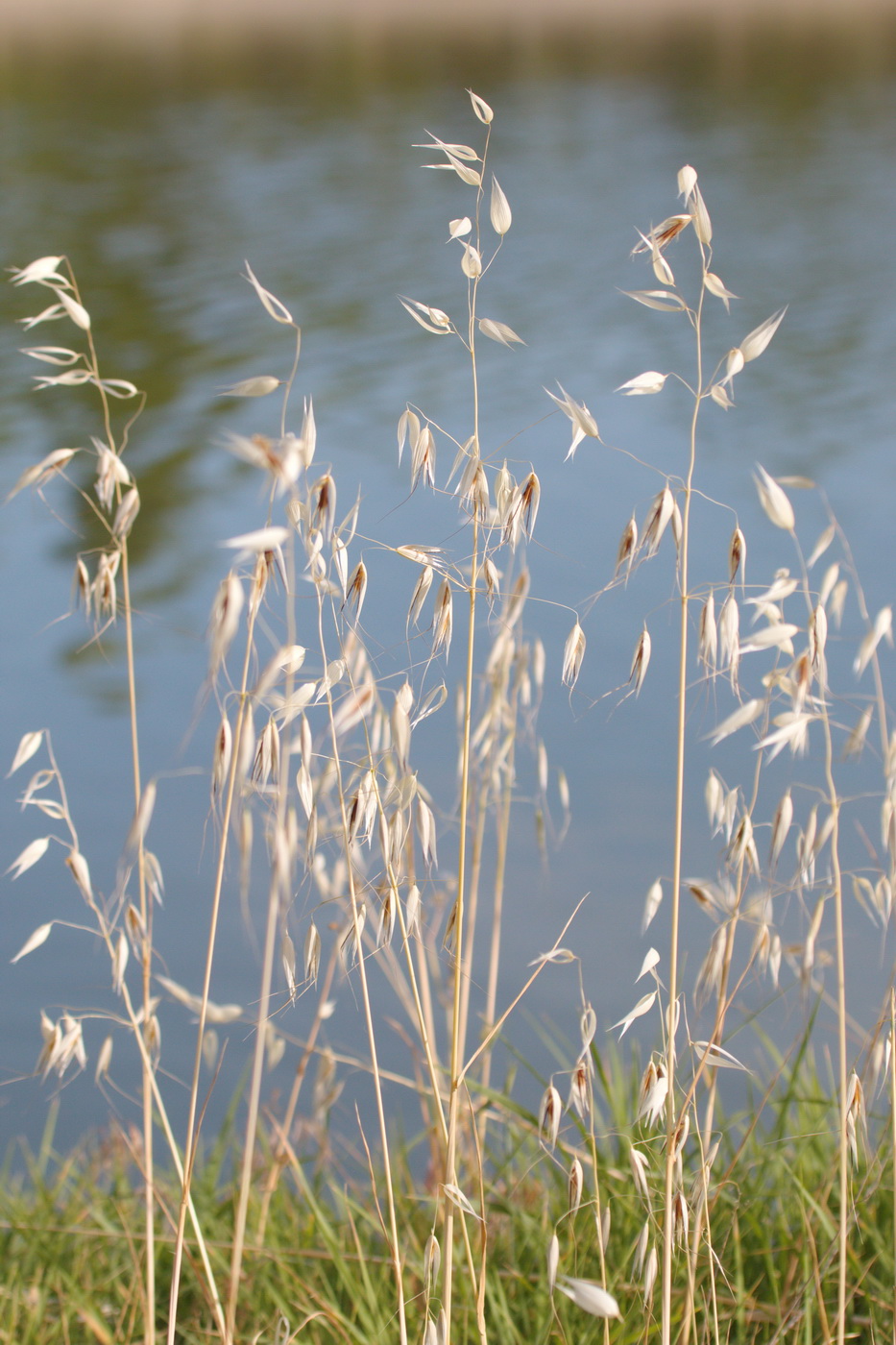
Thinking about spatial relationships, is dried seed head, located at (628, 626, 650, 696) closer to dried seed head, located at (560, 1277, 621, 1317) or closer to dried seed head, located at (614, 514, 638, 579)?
dried seed head, located at (614, 514, 638, 579)

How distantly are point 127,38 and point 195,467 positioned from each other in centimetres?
1832

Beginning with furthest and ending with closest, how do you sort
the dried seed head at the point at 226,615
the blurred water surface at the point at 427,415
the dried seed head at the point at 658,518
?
1. the blurred water surface at the point at 427,415
2. the dried seed head at the point at 658,518
3. the dried seed head at the point at 226,615

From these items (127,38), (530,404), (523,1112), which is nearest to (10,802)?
(523,1112)

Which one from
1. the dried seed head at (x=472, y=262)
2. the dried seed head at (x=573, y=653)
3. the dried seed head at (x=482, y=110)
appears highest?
the dried seed head at (x=482, y=110)

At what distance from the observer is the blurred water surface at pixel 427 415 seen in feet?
6.19

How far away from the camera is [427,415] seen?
279 centimetres

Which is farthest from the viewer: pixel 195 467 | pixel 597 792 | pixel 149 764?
pixel 195 467

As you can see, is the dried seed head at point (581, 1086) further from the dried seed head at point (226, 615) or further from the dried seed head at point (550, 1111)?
the dried seed head at point (226, 615)

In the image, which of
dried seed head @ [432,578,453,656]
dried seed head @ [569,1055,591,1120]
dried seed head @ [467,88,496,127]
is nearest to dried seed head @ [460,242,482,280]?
dried seed head @ [467,88,496,127]

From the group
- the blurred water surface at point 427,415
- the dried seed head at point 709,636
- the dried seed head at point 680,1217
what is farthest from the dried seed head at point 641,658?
the dried seed head at point 680,1217

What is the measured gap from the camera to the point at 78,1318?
3.38ft

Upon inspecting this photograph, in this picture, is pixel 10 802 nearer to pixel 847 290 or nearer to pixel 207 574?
pixel 207 574

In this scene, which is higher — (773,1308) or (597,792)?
(773,1308)

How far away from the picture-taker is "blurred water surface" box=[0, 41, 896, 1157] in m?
1.89
